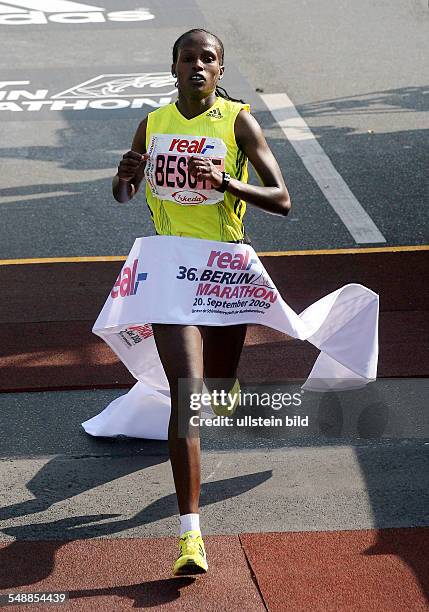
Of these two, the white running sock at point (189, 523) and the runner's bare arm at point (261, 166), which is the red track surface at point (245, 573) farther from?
the runner's bare arm at point (261, 166)

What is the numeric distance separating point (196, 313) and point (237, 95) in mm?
9700

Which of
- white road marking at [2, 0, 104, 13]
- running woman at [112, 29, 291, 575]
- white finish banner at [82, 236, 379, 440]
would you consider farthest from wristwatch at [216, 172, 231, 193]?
white road marking at [2, 0, 104, 13]

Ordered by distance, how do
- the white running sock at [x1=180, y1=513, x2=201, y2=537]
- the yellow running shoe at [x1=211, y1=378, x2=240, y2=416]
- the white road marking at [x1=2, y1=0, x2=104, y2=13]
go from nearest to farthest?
1. the white running sock at [x1=180, y1=513, x2=201, y2=537]
2. the yellow running shoe at [x1=211, y1=378, x2=240, y2=416]
3. the white road marking at [x1=2, y1=0, x2=104, y2=13]

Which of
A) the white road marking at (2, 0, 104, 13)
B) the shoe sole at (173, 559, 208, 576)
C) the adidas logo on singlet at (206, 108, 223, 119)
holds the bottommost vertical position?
the white road marking at (2, 0, 104, 13)

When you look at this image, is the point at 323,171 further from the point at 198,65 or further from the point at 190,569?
the point at 190,569

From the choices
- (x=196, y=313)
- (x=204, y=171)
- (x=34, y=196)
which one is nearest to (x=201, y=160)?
(x=204, y=171)

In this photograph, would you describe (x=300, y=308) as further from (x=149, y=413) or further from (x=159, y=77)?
(x=159, y=77)

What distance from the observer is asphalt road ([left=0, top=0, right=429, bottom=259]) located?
1106 cm

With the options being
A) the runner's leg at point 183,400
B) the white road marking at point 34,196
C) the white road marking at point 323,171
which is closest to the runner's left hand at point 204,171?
the runner's leg at point 183,400

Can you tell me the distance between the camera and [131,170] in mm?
5805

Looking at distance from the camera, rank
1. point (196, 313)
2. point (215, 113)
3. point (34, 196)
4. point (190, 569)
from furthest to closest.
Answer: point (34, 196)
point (215, 113)
point (196, 313)
point (190, 569)

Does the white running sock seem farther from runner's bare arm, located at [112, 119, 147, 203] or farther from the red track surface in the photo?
runner's bare arm, located at [112, 119, 147, 203]

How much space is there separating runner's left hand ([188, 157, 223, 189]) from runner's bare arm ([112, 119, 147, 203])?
356mm

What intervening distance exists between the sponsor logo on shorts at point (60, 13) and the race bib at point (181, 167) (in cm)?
1351
